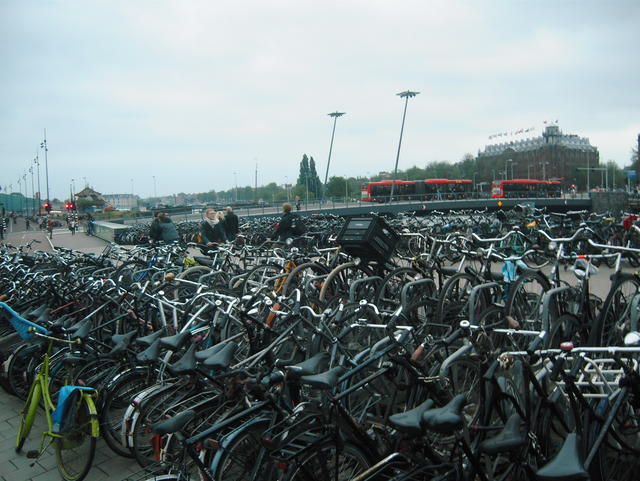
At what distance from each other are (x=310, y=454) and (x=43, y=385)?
7.27ft

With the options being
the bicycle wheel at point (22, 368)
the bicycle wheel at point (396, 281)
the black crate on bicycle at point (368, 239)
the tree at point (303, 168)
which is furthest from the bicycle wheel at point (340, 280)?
the tree at point (303, 168)

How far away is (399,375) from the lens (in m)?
2.70

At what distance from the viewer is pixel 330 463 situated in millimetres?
2215

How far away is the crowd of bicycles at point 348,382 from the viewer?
207cm

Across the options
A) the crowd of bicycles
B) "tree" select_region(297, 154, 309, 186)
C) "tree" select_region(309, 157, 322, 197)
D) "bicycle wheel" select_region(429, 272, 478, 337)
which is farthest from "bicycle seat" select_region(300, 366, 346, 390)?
"tree" select_region(297, 154, 309, 186)

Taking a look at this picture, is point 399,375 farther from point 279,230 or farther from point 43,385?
point 279,230

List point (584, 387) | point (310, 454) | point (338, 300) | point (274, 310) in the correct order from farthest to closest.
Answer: point (338, 300) < point (274, 310) < point (584, 387) < point (310, 454)

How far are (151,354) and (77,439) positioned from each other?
74 centimetres

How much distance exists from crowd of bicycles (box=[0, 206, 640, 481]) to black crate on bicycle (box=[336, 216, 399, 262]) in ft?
2.25

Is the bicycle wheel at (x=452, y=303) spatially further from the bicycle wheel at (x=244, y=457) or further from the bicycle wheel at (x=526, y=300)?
the bicycle wheel at (x=244, y=457)

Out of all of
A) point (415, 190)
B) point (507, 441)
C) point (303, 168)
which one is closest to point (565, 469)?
point (507, 441)

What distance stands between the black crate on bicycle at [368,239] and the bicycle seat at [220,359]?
122 inches

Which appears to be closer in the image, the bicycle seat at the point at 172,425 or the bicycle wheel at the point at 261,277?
the bicycle seat at the point at 172,425

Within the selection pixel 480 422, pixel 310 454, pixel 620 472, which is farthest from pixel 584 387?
pixel 310 454
